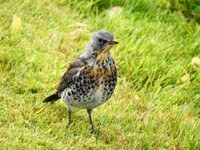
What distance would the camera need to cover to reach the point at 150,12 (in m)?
8.65

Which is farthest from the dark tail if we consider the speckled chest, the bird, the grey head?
the grey head

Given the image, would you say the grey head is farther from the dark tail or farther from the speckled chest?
the dark tail

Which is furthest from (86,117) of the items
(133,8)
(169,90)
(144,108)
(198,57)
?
(133,8)

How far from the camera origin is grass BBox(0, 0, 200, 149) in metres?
6.03

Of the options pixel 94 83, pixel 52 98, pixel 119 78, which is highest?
pixel 94 83

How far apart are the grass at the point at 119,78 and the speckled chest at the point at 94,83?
0.39 m

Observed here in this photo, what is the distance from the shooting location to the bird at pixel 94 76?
18.9 ft

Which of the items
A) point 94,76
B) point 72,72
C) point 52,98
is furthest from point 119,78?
point 94,76

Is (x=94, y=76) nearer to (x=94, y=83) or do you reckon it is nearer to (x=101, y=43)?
(x=94, y=83)

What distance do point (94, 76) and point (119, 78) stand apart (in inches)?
64.4

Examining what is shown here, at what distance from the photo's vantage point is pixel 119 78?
7.38 meters

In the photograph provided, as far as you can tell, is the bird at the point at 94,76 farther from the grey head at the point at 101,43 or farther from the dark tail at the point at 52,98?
the dark tail at the point at 52,98

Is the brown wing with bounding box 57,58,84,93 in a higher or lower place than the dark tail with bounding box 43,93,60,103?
higher

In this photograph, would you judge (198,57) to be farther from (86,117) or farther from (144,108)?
(86,117)
